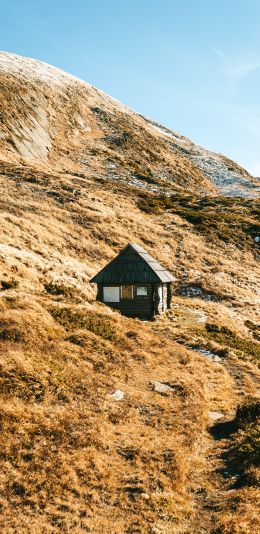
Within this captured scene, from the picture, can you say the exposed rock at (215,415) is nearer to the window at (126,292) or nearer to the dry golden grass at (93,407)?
the dry golden grass at (93,407)

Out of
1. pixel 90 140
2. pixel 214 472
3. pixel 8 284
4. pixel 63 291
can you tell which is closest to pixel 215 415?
pixel 214 472

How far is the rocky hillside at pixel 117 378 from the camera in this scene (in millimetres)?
10742

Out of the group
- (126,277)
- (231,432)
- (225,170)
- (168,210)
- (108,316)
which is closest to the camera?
(231,432)

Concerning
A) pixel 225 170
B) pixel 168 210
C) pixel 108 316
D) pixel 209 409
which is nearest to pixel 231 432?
pixel 209 409

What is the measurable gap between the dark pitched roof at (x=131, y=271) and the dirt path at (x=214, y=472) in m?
16.5

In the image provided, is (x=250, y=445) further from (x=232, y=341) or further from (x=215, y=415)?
(x=232, y=341)

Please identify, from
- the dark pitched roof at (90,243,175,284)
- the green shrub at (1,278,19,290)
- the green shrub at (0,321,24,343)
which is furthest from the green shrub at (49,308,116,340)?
the dark pitched roof at (90,243,175,284)

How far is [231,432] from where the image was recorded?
619 inches

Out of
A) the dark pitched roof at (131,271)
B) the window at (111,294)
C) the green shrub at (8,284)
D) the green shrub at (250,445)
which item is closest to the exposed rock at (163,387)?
the green shrub at (250,445)

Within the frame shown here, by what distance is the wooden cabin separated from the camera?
3669 centimetres

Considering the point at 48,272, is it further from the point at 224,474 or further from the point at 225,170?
the point at 225,170

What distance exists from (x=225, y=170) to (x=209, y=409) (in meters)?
112

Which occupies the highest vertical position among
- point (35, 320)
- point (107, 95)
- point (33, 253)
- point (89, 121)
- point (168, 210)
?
point (107, 95)

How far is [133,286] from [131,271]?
1.30 metres
